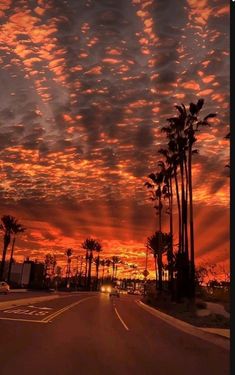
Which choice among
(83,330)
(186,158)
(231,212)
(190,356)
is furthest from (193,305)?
(231,212)

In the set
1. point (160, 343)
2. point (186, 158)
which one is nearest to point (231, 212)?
point (160, 343)

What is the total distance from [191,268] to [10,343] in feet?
101

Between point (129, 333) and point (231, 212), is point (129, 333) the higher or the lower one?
the lower one

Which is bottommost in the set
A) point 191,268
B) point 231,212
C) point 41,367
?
point 41,367

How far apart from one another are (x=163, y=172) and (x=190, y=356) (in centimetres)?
5106

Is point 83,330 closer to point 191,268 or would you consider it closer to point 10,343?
point 10,343

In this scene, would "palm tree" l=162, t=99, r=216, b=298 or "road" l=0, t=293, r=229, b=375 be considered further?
"palm tree" l=162, t=99, r=216, b=298

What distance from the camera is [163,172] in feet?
209

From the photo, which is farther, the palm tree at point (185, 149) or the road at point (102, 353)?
the palm tree at point (185, 149)

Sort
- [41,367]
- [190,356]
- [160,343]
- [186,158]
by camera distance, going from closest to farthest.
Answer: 1. [41,367]
2. [190,356]
3. [160,343]
4. [186,158]

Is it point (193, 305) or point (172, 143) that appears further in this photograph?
point (172, 143)

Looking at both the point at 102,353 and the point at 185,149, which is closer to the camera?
the point at 102,353

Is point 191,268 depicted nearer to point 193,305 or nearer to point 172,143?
point 193,305

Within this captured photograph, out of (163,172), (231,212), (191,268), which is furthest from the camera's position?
(163,172)
